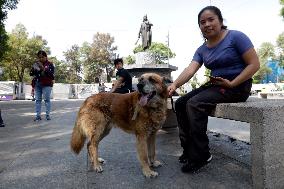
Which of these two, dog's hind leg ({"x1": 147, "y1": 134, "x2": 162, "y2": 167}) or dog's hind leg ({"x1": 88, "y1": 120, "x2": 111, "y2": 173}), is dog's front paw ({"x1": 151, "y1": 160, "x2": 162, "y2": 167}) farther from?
Answer: dog's hind leg ({"x1": 88, "y1": 120, "x2": 111, "y2": 173})

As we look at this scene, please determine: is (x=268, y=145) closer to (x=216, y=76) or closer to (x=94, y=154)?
(x=216, y=76)

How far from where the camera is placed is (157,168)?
4539 mm

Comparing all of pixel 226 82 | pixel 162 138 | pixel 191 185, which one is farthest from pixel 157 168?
pixel 162 138

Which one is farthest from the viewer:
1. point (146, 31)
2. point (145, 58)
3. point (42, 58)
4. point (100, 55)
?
point (100, 55)

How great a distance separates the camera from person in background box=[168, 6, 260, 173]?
3941mm

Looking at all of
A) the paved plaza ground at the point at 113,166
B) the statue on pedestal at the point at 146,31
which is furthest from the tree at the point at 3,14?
the paved plaza ground at the point at 113,166

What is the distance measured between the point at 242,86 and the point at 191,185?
4.04 ft

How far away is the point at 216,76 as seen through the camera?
4238mm

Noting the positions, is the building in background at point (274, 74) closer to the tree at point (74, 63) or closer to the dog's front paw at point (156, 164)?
the tree at point (74, 63)

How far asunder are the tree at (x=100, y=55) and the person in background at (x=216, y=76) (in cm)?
7099

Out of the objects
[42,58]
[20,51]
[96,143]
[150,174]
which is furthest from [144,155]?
[20,51]

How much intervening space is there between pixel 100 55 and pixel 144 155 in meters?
71.1

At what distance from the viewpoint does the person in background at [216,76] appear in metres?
3.94

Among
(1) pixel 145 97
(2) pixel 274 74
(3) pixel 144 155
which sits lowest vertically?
(3) pixel 144 155
